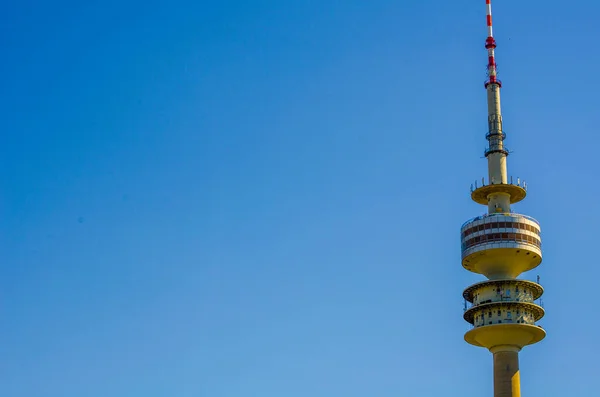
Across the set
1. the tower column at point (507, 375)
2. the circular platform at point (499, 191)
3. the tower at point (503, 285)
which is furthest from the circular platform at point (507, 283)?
the circular platform at point (499, 191)

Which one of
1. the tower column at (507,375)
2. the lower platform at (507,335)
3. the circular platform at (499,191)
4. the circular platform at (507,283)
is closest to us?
the tower column at (507,375)

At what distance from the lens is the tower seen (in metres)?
139

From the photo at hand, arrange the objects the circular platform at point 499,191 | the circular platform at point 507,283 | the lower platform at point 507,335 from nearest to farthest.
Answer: the lower platform at point 507,335 < the circular platform at point 507,283 < the circular platform at point 499,191

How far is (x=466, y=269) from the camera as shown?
149m

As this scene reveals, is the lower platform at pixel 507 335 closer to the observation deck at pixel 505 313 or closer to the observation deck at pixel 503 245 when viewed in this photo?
the observation deck at pixel 505 313

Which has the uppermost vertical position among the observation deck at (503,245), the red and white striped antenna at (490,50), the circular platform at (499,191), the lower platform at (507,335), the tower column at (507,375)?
the red and white striped antenna at (490,50)

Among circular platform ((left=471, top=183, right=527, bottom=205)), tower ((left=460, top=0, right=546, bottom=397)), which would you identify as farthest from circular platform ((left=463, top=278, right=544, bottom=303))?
circular platform ((left=471, top=183, right=527, bottom=205))

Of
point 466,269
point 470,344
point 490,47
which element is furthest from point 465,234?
point 490,47

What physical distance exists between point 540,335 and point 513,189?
22.0m

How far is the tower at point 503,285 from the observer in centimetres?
13888

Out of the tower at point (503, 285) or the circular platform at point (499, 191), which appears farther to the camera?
the circular platform at point (499, 191)

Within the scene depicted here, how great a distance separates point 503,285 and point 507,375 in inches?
478

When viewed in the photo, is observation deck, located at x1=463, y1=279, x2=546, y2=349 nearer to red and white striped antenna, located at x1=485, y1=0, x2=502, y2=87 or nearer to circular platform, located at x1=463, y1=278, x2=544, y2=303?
circular platform, located at x1=463, y1=278, x2=544, y2=303

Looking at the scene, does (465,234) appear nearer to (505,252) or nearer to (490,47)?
(505,252)
